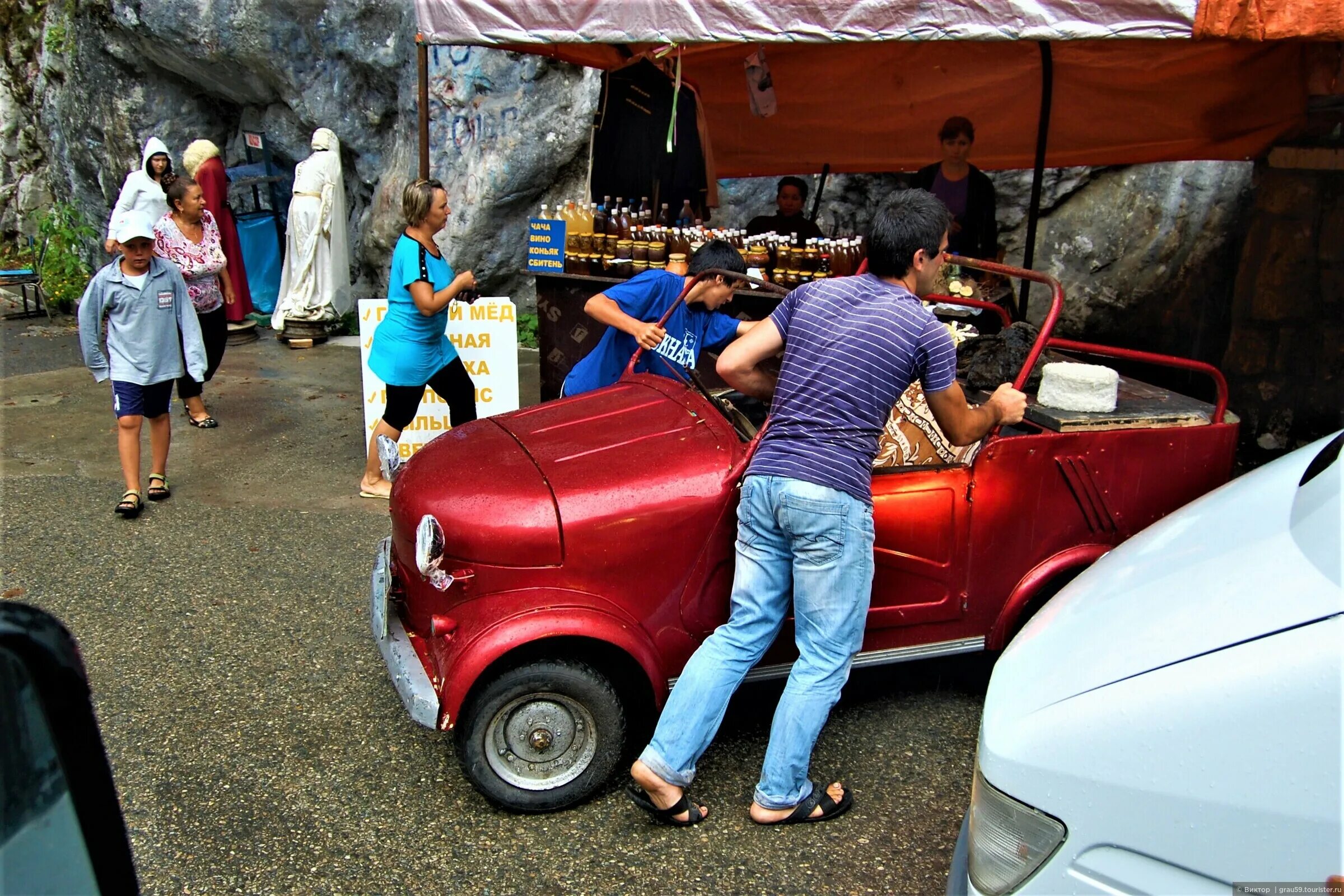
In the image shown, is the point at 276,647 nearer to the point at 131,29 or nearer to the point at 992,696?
the point at 992,696

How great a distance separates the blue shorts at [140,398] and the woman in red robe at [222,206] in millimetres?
4104

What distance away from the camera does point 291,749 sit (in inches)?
138

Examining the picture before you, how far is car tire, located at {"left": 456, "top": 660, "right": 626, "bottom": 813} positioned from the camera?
298 centimetres

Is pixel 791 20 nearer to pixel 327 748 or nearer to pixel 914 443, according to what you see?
pixel 914 443

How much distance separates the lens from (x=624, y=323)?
4.14 metres

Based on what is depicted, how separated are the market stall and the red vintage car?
1238 mm

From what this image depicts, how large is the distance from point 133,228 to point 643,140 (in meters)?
2.84

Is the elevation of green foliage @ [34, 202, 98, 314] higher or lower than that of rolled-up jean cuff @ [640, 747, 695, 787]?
higher

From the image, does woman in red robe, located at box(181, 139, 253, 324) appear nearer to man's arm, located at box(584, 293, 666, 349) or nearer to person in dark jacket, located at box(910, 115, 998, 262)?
man's arm, located at box(584, 293, 666, 349)

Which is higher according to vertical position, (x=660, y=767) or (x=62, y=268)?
(x=62, y=268)

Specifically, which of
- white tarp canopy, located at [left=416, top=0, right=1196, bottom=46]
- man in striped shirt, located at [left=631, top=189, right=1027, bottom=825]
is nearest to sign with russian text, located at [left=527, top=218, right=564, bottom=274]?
white tarp canopy, located at [left=416, top=0, right=1196, bottom=46]

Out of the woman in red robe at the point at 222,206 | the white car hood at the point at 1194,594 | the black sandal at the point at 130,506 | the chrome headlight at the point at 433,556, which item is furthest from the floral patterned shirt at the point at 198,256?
the white car hood at the point at 1194,594

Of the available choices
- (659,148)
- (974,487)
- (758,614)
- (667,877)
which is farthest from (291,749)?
(659,148)

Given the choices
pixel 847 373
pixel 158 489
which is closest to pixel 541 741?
pixel 847 373
